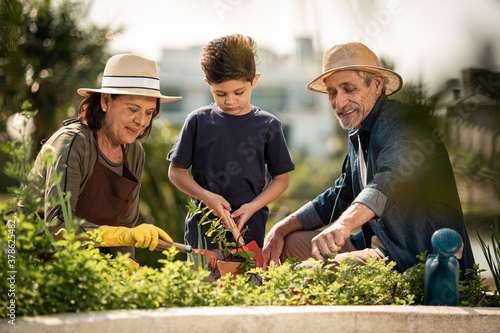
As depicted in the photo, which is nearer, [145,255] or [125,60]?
[125,60]

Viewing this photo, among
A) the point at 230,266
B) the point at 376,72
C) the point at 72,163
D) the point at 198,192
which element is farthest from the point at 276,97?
the point at 230,266

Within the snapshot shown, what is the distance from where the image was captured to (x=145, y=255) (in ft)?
16.4

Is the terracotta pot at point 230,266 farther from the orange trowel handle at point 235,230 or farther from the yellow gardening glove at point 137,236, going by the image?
the yellow gardening glove at point 137,236

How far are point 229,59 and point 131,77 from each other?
1.76ft

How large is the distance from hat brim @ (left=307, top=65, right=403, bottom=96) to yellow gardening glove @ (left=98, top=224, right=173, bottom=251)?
1.27m

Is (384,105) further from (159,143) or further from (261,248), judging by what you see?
(159,143)

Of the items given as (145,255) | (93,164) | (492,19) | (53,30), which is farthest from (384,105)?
(53,30)

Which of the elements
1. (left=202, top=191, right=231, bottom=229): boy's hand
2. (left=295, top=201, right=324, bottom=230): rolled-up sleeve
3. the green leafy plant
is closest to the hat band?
(left=202, top=191, right=231, bottom=229): boy's hand

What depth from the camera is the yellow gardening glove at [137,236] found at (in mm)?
2428

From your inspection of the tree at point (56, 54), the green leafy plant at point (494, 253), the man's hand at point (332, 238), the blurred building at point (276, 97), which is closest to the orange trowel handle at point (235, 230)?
the man's hand at point (332, 238)

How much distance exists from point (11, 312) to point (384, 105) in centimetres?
208

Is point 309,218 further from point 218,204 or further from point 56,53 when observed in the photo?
point 56,53

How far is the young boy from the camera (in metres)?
3.04

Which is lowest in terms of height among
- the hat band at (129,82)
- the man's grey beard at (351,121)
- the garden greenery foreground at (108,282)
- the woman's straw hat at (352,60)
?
the garden greenery foreground at (108,282)
